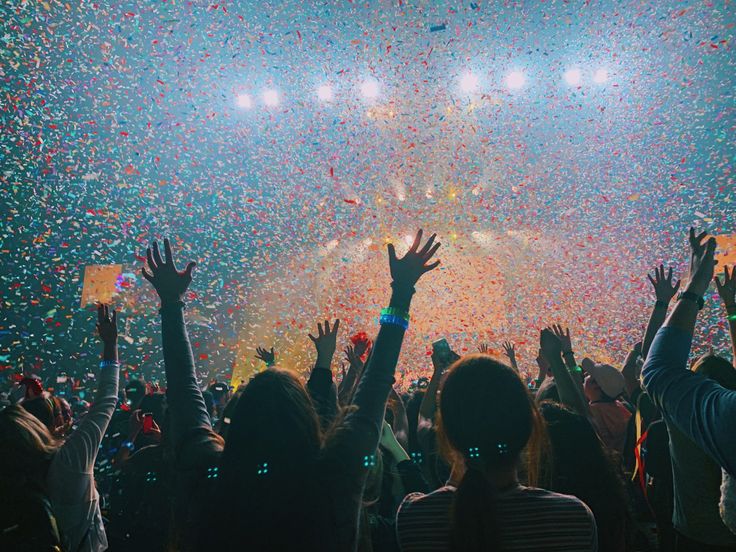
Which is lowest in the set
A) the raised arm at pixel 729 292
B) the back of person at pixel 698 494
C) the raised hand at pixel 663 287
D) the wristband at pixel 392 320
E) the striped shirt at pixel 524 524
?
the back of person at pixel 698 494

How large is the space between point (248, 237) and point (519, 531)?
28886 millimetres

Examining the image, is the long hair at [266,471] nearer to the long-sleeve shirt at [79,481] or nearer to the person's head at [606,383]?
the long-sleeve shirt at [79,481]

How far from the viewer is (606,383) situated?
11.8ft

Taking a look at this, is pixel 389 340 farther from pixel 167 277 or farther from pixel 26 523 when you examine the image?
pixel 26 523

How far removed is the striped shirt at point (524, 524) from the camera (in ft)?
4.21

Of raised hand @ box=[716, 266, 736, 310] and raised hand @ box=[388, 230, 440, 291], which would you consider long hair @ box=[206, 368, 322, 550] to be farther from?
raised hand @ box=[716, 266, 736, 310]

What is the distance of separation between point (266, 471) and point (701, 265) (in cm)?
163

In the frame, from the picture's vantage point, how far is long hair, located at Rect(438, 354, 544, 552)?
4.13 ft

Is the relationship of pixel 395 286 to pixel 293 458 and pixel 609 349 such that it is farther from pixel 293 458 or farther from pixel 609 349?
pixel 609 349

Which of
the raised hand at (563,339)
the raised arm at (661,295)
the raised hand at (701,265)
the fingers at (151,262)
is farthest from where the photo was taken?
the raised hand at (563,339)

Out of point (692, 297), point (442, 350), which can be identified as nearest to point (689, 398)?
point (692, 297)

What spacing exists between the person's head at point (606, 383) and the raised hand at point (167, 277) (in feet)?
10.6

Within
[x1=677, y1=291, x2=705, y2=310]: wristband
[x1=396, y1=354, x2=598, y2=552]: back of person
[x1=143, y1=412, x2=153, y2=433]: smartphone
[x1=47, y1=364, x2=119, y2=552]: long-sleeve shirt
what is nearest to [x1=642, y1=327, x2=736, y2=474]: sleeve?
[x1=677, y1=291, x2=705, y2=310]: wristband

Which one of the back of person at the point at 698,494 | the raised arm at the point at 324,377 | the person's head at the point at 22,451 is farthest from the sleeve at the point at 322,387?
the back of person at the point at 698,494
